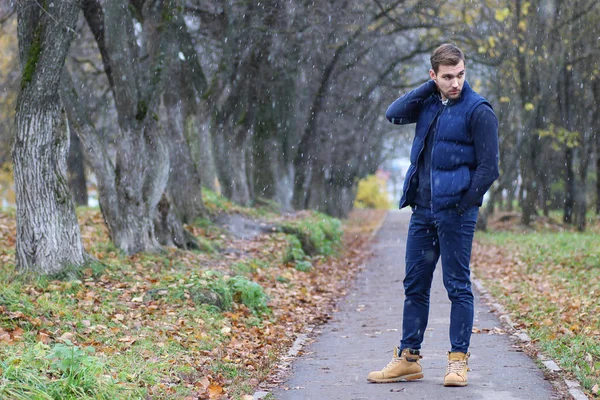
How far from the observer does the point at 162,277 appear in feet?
35.7

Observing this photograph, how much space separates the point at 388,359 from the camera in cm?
753

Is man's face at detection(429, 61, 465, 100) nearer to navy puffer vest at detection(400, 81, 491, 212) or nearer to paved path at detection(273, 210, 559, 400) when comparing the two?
navy puffer vest at detection(400, 81, 491, 212)

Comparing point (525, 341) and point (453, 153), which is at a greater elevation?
point (453, 153)

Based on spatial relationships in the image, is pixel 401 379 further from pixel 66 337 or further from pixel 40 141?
pixel 40 141

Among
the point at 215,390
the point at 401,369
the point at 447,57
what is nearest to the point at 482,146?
the point at 447,57

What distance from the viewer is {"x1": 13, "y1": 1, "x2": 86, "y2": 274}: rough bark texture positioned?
996 cm

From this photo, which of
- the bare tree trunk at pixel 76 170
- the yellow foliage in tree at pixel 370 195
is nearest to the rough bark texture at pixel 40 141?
the bare tree trunk at pixel 76 170

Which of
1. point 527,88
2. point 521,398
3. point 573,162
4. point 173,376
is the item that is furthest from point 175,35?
point 573,162

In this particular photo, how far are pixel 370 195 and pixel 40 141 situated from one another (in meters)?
58.8

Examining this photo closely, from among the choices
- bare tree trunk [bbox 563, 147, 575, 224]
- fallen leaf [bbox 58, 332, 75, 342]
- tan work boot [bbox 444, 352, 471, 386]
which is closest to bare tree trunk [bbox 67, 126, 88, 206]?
bare tree trunk [bbox 563, 147, 575, 224]

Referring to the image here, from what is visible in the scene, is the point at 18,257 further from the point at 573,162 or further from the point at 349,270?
the point at 573,162

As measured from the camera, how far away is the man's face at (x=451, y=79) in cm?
587

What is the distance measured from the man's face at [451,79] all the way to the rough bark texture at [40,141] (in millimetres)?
5781

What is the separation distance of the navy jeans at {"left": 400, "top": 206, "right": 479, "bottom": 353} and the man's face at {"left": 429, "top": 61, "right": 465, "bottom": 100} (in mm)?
860
